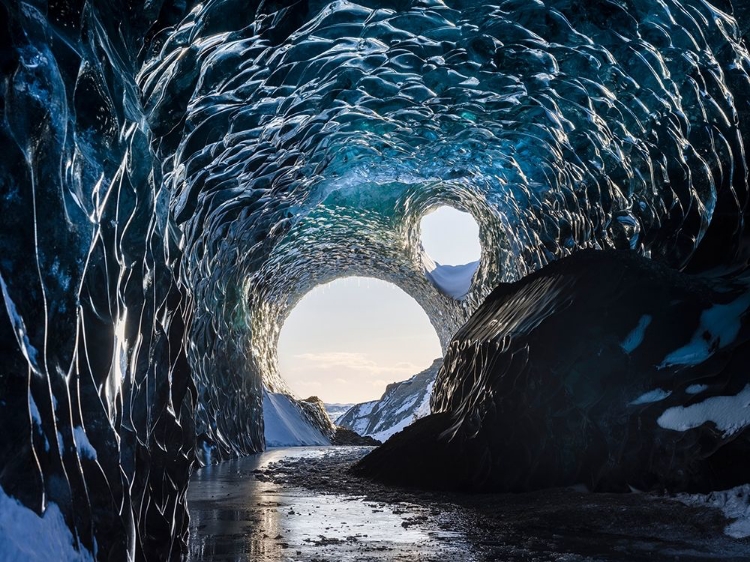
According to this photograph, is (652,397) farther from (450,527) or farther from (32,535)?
(32,535)

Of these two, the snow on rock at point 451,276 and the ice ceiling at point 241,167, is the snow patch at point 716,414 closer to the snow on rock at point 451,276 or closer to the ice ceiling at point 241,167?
the ice ceiling at point 241,167

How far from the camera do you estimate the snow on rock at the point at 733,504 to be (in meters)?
3.78

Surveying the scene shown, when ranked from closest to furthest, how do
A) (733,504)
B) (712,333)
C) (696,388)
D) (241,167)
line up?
1. (733,504)
2. (696,388)
3. (712,333)
4. (241,167)

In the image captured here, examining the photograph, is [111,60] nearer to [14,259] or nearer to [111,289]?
[111,289]

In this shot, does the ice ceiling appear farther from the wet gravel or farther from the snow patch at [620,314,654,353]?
the wet gravel

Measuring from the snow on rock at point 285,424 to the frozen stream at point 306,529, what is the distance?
361 inches

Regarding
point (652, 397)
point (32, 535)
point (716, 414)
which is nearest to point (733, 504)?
point (716, 414)

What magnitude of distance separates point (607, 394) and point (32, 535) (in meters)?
4.52

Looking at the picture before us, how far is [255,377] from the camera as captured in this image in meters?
14.1

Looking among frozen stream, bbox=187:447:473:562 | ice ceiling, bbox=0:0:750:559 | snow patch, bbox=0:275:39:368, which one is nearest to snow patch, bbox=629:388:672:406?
frozen stream, bbox=187:447:473:562

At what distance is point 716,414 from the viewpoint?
4.59m

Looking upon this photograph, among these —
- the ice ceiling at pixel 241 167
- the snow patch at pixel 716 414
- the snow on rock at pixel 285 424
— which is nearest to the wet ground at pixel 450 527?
the snow patch at pixel 716 414

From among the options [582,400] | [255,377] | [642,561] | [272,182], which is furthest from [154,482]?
[255,377]

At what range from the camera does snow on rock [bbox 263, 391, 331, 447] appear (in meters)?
15.5
